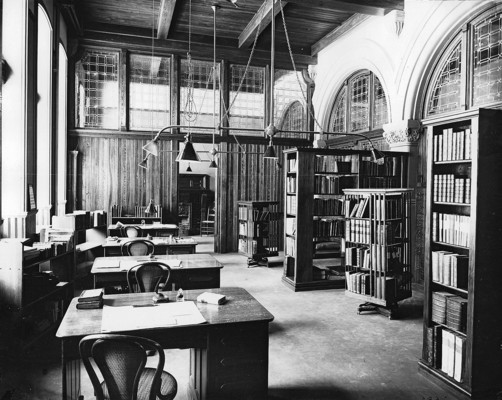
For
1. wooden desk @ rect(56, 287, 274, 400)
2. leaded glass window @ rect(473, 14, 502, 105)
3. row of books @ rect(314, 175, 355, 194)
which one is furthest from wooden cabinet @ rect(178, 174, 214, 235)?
wooden desk @ rect(56, 287, 274, 400)

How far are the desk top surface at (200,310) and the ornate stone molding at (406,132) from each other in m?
5.45

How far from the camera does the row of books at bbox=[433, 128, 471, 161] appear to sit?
353 cm

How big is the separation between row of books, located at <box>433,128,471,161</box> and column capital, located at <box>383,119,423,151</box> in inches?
154

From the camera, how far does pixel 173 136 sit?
10.5 metres

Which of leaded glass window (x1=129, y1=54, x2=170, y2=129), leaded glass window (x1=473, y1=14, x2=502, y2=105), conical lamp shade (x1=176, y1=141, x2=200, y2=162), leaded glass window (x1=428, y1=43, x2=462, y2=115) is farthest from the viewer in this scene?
leaded glass window (x1=129, y1=54, x2=170, y2=129)

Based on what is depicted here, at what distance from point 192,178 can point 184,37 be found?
251 inches

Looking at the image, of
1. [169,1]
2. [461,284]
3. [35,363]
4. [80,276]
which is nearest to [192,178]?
[169,1]

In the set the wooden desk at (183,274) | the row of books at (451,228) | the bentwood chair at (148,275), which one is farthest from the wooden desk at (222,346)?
the row of books at (451,228)

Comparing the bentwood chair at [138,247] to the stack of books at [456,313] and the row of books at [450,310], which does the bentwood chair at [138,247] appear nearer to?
the row of books at [450,310]

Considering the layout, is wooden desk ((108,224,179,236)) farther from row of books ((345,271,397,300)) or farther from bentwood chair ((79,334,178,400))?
bentwood chair ((79,334,178,400))

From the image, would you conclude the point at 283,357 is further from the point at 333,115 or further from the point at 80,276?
the point at 333,115

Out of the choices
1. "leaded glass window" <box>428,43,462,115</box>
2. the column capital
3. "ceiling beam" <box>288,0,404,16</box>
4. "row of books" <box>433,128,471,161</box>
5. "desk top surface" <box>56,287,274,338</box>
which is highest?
Answer: "ceiling beam" <box>288,0,404,16</box>

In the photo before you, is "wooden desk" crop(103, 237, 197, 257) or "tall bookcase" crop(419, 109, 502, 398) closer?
"tall bookcase" crop(419, 109, 502, 398)

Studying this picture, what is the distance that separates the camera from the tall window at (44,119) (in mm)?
7305
